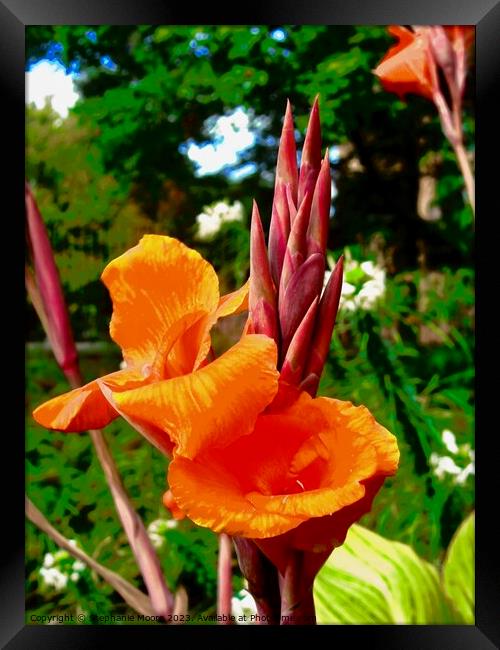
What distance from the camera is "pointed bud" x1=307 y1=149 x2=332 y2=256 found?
473 millimetres

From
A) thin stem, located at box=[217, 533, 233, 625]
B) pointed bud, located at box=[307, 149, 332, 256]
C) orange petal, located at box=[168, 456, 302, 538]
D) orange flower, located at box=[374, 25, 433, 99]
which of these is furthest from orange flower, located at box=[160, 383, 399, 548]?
orange flower, located at box=[374, 25, 433, 99]

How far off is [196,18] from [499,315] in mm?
537

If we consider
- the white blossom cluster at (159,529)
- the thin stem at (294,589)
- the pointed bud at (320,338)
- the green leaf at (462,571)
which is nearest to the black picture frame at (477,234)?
the green leaf at (462,571)

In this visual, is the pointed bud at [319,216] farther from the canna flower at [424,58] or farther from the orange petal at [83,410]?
the canna flower at [424,58]

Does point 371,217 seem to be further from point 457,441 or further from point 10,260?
point 10,260

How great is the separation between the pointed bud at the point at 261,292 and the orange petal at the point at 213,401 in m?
0.02

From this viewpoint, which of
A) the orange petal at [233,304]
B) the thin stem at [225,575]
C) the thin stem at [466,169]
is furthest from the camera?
the thin stem at [466,169]

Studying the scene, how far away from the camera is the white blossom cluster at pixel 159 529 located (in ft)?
3.15

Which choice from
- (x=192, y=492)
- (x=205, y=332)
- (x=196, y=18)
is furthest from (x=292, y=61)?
(x=192, y=492)

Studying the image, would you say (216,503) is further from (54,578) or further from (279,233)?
(54,578)

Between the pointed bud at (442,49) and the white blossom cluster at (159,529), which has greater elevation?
the pointed bud at (442,49)

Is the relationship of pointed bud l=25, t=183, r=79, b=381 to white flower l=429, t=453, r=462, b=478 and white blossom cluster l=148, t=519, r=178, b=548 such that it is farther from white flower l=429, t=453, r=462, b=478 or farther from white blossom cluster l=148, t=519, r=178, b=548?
white flower l=429, t=453, r=462, b=478

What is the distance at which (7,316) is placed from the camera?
0.86 metres

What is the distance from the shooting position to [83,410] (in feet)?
1.65
